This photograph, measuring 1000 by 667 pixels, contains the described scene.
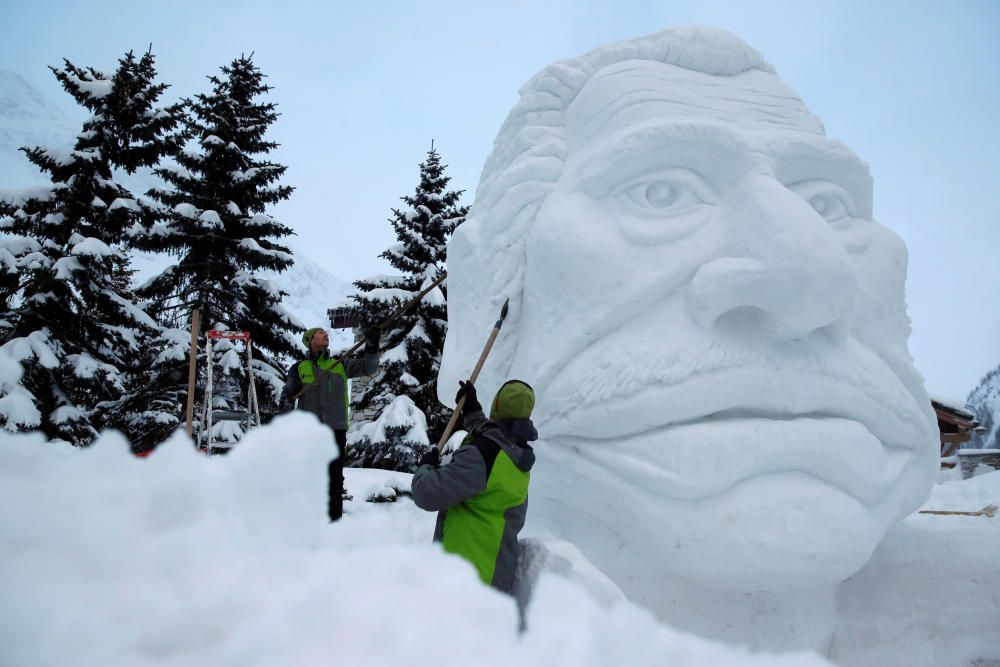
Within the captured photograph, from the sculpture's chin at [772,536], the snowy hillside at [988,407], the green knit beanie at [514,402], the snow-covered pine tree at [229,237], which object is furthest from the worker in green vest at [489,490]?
the snowy hillside at [988,407]

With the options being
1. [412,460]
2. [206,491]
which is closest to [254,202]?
[412,460]

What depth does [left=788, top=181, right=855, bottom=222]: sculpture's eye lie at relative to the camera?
3.07 m

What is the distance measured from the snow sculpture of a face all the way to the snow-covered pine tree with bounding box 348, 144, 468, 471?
7290mm

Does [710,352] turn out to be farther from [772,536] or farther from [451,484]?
[451,484]

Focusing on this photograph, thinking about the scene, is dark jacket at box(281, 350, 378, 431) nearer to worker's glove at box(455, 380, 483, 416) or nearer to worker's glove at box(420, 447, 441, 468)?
worker's glove at box(455, 380, 483, 416)

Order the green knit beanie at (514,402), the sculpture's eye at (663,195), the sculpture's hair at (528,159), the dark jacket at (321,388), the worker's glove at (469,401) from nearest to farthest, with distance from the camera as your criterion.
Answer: the green knit beanie at (514,402) < the worker's glove at (469,401) < the sculpture's eye at (663,195) < the sculpture's hair at (528,159) < the dark jacket at (321,388)

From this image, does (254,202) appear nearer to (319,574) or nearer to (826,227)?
(826,227)

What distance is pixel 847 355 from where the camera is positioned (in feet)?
8.96

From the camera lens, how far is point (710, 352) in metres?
2.57

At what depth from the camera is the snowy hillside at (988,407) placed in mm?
19969

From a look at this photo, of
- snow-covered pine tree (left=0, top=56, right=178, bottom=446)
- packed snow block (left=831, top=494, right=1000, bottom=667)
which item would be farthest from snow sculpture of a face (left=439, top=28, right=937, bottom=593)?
snow-covered pine tree (left=0, top=56, right=178, bottom=446)

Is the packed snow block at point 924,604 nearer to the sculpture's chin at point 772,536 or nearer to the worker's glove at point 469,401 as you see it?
the sculpture's chin at point 772,536

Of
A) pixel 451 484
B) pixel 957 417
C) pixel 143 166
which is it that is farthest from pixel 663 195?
pixel 957 417

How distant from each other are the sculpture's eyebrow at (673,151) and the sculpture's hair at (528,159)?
1.47 ft
